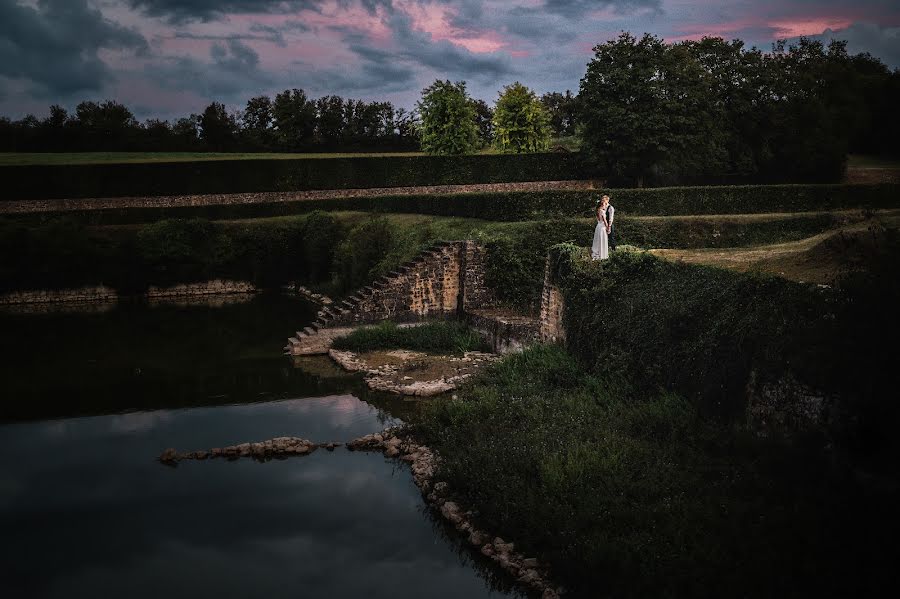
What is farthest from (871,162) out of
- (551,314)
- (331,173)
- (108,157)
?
(108,157)

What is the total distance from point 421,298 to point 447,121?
74.8 feet

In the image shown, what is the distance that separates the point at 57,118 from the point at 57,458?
42999mm

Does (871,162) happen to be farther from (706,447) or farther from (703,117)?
(706,447)

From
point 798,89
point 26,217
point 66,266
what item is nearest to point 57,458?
point 66,266

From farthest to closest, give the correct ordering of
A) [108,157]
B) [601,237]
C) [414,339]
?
[108,157], [414,339], [601,237]

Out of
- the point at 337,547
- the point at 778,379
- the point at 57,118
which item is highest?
the point at 57,118

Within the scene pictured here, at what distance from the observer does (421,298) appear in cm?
2262

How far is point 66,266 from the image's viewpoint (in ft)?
100

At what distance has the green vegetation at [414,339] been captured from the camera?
20.8m

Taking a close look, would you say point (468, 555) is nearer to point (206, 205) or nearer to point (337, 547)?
point (337, 547)

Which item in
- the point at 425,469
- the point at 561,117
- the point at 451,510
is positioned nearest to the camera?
the point at 451,510

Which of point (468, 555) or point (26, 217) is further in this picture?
point (26, 217)

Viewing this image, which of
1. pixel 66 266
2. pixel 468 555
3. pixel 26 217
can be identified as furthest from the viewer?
pixel 26 217

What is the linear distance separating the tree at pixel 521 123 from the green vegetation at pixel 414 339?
2530cm
